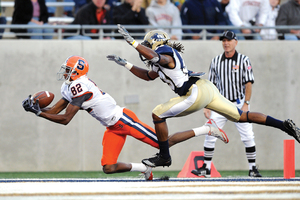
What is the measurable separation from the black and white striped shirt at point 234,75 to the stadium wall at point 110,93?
1751mm

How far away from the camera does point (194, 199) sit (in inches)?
113

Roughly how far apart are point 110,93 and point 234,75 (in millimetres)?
2521

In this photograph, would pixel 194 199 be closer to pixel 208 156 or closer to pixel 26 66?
pixel 208 156

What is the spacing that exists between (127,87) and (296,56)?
125 inches

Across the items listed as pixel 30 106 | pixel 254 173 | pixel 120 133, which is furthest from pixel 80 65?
pixel 254 173

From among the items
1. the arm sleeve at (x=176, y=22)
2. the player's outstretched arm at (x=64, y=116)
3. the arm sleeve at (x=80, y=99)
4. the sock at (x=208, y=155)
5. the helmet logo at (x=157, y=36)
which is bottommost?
the sock at (x=208, y=155)

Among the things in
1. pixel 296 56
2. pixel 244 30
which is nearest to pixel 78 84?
pixel 244 30

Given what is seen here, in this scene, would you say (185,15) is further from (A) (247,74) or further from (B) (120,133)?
(B) (120,133)

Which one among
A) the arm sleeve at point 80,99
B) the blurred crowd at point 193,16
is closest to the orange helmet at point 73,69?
the arm sleeve at point 80,99

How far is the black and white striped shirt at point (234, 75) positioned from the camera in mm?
5902

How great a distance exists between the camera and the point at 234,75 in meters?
5.94

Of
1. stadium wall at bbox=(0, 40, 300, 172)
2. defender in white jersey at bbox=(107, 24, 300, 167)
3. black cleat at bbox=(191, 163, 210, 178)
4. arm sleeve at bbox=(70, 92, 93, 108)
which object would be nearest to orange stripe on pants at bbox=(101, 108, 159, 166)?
defender in white jersey at bbox=(107, 24, 300, 167)

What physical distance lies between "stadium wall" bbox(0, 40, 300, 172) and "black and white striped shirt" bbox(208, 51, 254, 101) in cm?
175

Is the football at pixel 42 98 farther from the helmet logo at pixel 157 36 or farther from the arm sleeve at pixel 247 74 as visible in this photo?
the arm sleeve at pixel 247 74
